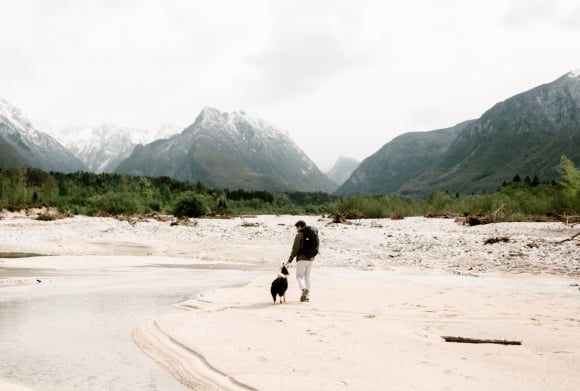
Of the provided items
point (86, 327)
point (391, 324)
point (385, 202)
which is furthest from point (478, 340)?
point (385, 202)

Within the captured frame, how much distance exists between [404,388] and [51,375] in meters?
5.09

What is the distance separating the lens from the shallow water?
22.4 feet

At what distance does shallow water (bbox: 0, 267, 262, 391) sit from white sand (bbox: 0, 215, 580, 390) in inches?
21.6

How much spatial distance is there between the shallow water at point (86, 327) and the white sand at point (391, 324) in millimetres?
548

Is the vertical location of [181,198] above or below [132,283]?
above

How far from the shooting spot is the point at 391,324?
399 inches

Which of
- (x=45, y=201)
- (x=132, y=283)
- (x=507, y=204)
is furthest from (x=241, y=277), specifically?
(x=45, y=201)

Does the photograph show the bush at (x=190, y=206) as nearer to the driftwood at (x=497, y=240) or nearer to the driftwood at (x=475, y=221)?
the driftwood at (x=475, y=221)

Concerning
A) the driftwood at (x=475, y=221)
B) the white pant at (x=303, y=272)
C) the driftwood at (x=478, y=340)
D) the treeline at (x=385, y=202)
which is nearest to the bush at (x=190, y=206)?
the treeline at (x=385, y=202)

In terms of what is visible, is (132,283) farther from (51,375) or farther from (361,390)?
(361,390)

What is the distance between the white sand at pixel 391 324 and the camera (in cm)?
667

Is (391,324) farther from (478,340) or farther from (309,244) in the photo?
(309,244)

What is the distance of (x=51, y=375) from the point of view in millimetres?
6863

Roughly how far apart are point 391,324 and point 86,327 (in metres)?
6.70
